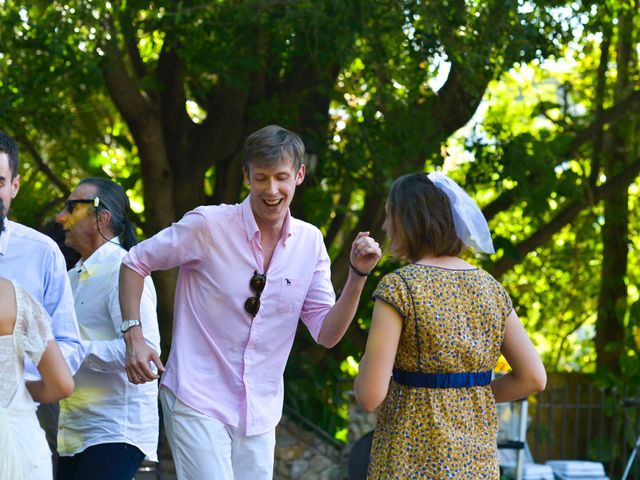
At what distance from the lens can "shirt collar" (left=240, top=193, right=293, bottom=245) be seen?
168 inches

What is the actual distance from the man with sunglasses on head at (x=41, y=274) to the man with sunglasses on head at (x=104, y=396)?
0.80 m

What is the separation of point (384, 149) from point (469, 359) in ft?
20.2

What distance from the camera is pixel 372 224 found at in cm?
1046

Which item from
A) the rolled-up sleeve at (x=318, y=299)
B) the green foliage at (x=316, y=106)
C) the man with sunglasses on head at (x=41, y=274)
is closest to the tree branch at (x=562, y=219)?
the green foliage at (x=316, y=106)

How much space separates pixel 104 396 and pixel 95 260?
59 centimetres

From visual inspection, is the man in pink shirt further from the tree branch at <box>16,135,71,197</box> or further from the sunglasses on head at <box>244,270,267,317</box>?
the tree branch at <box>16,135,71,197</box>

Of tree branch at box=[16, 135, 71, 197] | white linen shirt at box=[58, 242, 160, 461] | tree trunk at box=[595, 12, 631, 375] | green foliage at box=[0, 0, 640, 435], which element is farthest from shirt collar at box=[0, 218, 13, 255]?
tree trunk at box=[595, 12, 631, 375]

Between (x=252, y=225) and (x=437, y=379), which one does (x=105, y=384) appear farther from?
(x=437, y=379)

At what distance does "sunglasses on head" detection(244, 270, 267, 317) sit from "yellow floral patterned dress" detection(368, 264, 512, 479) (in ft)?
2.56

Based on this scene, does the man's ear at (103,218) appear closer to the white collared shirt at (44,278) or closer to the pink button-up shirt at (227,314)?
the pink button-up shirt at (227,314)

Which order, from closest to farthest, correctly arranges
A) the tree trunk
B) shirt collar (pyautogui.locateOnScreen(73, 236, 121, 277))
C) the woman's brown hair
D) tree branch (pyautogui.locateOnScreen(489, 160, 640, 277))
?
1. the woman's brown hair
2. shirt collar (pyautogui.locateOnScreen(73, 236, 121, 277))
3. tree branch (pyautogui.locateOnScreen(489, 160, 640, 277))
4. the tree trunk

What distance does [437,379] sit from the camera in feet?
11.7

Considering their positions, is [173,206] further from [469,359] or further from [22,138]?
[469,359]

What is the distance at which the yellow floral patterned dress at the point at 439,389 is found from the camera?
138 inches
